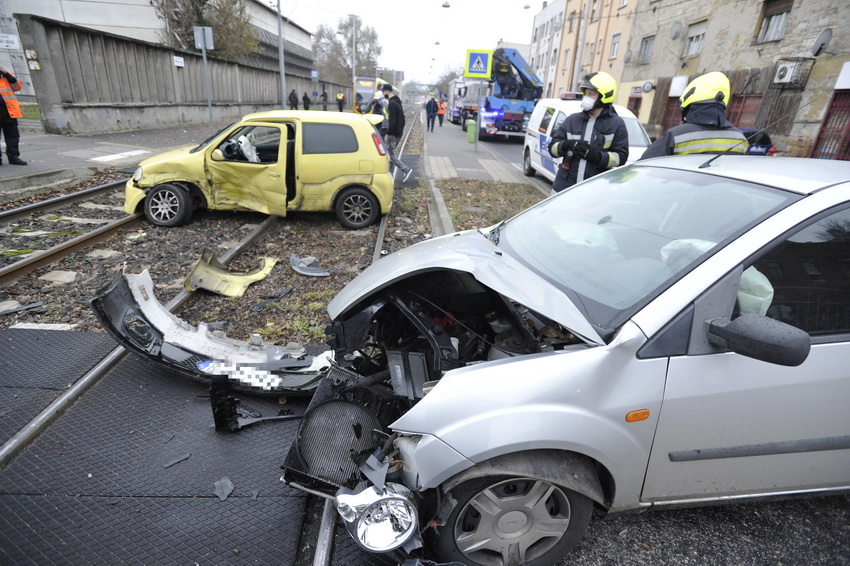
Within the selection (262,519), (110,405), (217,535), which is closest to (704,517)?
(262,519)

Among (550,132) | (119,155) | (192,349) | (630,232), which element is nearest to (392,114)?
(550,132)

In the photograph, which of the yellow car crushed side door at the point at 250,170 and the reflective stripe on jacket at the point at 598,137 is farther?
the yellow car crushed side door at the point at 250,170

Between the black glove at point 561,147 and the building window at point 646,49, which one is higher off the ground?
the building window at point 646,49

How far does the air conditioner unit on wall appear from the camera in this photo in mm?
15398

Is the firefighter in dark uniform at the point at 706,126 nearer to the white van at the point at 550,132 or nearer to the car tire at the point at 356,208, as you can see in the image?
the car tire at the point at 356,208

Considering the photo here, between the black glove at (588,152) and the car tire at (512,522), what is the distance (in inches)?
156

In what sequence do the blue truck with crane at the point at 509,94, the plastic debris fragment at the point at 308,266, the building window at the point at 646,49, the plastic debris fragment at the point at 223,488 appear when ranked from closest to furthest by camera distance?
the plastic debris fragment at the point at 223,488
the plastic debris fragment at the point at 308,266
the blue truck with crane at the point at 509,94
the building window at the point at 646,49

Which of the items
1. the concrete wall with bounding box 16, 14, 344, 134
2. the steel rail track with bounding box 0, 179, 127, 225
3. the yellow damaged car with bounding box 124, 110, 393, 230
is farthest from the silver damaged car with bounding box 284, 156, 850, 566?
the concrete wall with bounding box 16, 14, 344, 134

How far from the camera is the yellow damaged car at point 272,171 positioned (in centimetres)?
695

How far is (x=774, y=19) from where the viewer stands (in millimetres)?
17219

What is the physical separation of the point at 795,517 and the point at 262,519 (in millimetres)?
2861

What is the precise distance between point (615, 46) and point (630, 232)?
113 ft

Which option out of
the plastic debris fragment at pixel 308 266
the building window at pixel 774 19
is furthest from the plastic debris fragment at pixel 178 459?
the building window at pixel 774 19

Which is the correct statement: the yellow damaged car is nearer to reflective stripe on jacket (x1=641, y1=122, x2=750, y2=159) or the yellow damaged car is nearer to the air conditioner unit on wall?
reflective stripe on jacket (x1=641, y1=122, x2=750, y2=159)
